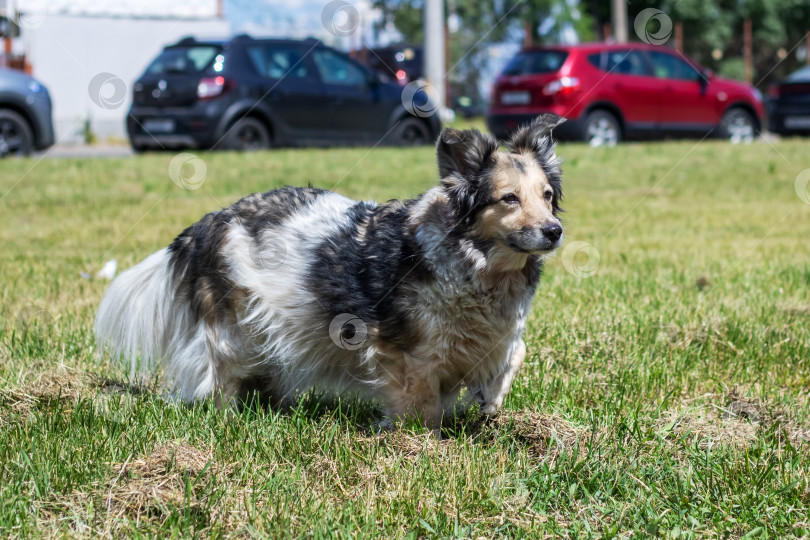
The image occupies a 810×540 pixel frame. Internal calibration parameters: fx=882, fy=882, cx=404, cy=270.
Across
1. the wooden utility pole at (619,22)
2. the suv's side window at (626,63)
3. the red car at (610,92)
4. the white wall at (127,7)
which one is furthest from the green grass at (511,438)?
the wooden utility pole at (619,22)

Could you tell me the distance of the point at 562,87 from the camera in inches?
560

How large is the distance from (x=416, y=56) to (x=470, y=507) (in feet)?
84.1

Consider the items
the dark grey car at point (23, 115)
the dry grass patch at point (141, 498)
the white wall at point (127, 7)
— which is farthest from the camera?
the white wall at point (127, 7)

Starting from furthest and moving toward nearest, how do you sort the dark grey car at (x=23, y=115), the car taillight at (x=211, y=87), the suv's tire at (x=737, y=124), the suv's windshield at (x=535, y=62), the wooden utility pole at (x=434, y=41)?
1. the suv's tire at (x=737, y=124)
2. the suv's windshield at (x=535, y=62)
3. the wooden utility pole at (x=434, y=41)
4. the car taillight at (x=211, y=87)
5. the dark grey car at (x=23, y=115)

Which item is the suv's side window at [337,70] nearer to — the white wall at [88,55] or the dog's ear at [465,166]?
the white wall at [88,55]

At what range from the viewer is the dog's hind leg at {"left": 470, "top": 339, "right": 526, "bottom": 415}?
11.8ft

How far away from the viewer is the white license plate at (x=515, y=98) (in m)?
14.6

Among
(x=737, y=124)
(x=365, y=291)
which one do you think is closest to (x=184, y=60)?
(x=365, y=291)

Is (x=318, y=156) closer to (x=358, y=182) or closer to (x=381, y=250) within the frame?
(x=358, y=182)

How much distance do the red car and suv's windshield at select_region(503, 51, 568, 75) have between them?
17mm

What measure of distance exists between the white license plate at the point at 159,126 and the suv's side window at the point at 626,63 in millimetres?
7105

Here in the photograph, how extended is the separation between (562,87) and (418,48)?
48.2 ft

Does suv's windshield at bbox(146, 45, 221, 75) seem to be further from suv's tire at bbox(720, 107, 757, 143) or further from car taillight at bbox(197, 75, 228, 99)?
suv's tire at bbox(720, 107, 757, 143)

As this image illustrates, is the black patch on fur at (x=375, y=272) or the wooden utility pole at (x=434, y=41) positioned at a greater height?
the wooden utility pole at (x=434, y=41)
